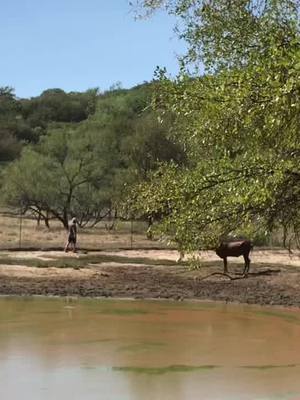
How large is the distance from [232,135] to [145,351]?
7.23 metres

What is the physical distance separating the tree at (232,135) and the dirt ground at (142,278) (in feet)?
39.8

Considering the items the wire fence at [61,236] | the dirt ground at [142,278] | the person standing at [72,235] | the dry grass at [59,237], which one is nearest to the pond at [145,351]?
the dirt ground at [142,278]

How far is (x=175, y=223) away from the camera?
721 centimetres

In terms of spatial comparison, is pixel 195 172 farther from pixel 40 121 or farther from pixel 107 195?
pixel 40 121

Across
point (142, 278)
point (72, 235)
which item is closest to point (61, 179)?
point (72, 235)

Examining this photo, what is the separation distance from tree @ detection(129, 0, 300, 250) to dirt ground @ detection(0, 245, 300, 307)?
39.8ft

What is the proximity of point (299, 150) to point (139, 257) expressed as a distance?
25204 mm

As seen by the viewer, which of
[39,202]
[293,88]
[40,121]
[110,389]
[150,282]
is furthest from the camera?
[40,121]

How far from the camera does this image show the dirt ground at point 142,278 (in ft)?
73.0

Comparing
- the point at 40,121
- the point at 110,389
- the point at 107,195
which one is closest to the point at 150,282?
the point at 110,389

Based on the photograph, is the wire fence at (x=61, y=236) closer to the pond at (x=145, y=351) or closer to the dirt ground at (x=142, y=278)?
the dirt ground at (x=142, y=278)

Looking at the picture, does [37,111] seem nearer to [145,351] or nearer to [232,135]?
[145,351]

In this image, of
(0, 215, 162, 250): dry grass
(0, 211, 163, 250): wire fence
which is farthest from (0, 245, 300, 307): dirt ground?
(0, 215, 162, 250): dry grass

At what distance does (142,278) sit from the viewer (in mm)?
25141
